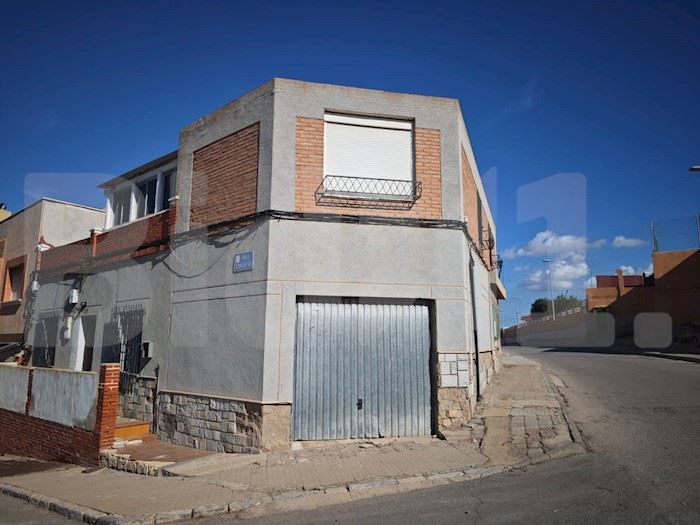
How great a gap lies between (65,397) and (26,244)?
31.2 feet

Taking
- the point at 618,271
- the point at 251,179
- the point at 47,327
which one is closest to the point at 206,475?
the point at 251,179

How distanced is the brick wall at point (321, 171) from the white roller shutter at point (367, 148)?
183 millimetres

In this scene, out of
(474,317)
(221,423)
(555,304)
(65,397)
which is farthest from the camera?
(555,304)

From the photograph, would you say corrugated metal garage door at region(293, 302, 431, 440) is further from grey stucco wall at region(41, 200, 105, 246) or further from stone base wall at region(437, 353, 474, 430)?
grey stucco wall at region(41, 200, 105, 246)

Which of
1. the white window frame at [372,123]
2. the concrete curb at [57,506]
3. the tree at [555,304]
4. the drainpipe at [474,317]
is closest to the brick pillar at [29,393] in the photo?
the concrete curb at [57,506]

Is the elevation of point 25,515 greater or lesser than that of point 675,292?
lesser

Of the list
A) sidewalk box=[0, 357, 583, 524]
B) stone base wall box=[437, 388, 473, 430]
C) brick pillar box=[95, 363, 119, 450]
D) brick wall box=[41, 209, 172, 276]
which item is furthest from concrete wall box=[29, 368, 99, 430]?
stone base wall box=[437, 388, 473, 430]

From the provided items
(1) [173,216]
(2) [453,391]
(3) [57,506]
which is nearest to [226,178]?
(1) [173,216]

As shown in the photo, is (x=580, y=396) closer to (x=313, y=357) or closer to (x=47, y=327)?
(x=313, y=357)

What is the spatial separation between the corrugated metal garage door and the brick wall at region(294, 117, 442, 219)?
1.71 meters

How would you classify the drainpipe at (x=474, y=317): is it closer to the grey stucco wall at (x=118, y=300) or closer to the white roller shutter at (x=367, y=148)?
the white roller shutter at (x=367, y=148)

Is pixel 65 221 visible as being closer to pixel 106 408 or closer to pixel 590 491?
pixel 106 408

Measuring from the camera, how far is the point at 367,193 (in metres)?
8.92

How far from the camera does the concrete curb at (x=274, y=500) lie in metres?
5.39
